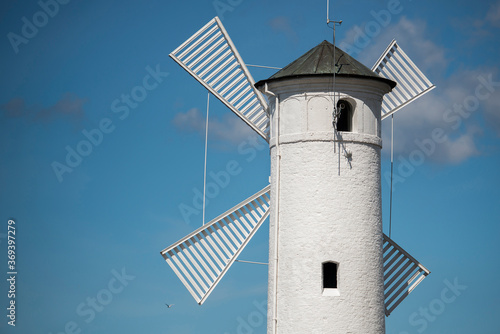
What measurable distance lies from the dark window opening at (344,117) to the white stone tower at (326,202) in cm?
2

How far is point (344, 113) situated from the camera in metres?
20.7

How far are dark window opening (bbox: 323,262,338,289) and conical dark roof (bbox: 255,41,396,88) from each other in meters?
3.48

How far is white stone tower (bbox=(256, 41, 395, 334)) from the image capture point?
19.8m

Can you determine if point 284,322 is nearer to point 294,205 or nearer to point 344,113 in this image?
point 294,205

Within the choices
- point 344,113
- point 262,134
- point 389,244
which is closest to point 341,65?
point 344,113

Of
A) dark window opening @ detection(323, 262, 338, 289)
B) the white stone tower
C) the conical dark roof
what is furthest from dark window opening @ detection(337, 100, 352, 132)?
dark window opening @ detection(323, 262, 338, 289)

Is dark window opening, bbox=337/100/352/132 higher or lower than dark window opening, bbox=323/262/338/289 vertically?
higher

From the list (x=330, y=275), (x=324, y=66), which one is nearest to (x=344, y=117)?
(x=324, y=66)

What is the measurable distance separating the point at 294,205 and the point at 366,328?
2.57 metres

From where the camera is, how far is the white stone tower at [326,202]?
1983 cm

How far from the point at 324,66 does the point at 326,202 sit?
8.33ft

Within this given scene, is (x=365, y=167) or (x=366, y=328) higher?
(x=365, y=167)

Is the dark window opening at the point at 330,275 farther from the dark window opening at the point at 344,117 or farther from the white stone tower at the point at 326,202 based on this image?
the dark window opening at the point at 344,117

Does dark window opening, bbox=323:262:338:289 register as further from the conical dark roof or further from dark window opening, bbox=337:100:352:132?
the conical dark roof
